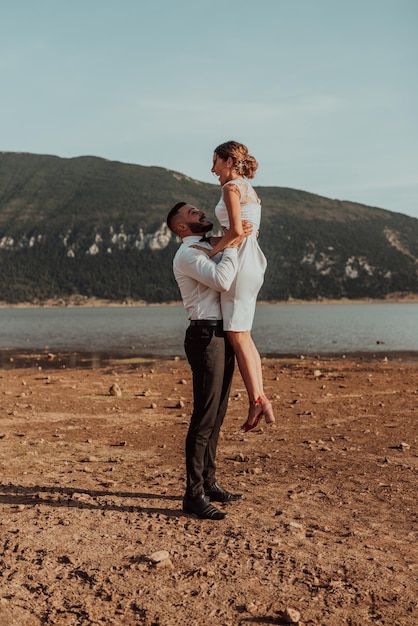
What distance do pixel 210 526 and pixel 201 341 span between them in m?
1.50

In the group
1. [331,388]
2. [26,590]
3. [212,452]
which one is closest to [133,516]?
[212,452]

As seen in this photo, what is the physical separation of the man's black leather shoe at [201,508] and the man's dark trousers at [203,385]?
51 mm

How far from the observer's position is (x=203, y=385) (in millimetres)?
5676

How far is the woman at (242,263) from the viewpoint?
5.58 m

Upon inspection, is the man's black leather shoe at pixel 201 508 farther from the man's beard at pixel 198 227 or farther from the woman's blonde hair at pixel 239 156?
the woman's blonde hair at pixel 239 156

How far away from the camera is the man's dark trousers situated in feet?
18.4

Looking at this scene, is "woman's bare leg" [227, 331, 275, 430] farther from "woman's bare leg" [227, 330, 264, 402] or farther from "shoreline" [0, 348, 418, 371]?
"shoreline" [0, 348, 418, 371]

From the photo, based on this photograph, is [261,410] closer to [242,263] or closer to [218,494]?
[218,494]

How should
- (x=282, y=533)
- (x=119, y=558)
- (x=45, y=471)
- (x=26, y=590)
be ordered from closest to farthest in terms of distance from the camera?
1. (x=26, y=590)
2. (x=119, y=558)
3. (x=282, y=533)
4. (x=45, y=471)

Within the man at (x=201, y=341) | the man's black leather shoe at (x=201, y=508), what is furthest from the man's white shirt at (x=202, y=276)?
the man's black leather shoe at (x=201, y=508)

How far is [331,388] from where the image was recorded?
16000 millimetres

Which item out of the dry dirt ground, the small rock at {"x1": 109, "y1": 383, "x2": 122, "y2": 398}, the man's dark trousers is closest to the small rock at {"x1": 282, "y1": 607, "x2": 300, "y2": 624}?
the dry dirt ground

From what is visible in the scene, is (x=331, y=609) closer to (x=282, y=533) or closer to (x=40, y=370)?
(x=282, y=533)

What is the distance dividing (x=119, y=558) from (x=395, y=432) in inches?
240
